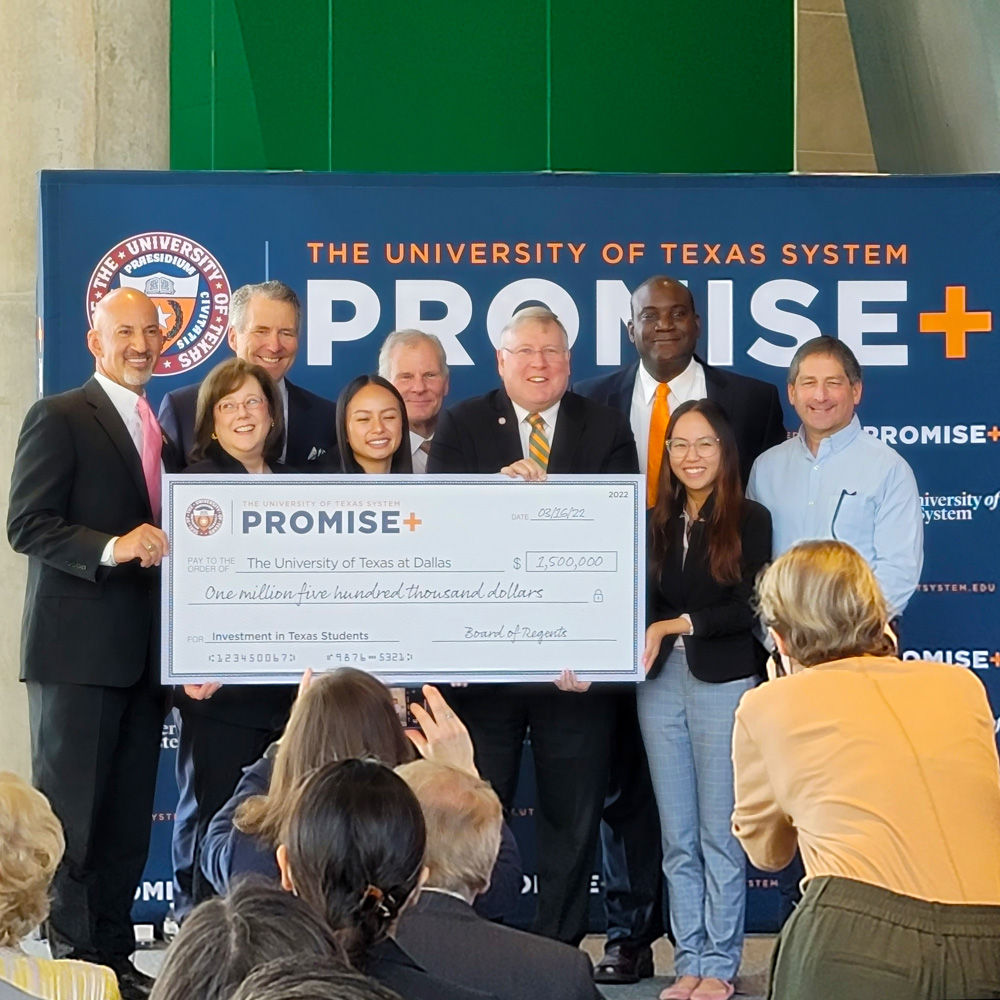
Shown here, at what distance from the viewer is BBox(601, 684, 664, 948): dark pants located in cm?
468

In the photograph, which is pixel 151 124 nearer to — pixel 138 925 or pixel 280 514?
pixel 280 514

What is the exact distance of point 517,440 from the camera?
4695mm

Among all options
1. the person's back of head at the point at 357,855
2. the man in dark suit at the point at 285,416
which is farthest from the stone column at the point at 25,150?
the person's back of head at the point at 357,855

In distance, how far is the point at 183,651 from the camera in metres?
4.47

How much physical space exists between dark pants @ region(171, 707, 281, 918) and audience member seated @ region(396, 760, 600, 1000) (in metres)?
2.27

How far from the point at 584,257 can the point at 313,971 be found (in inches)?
151

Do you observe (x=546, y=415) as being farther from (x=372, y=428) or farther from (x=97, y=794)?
(x=97, y=794)

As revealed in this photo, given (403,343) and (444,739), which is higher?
(403,343)

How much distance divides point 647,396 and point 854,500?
0.70 m

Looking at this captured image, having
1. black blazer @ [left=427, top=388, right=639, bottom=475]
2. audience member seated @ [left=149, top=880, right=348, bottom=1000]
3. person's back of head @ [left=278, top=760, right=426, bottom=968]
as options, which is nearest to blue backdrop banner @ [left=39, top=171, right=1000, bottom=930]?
black blazer @ [left=427, top=388, right=639, bottom=475]

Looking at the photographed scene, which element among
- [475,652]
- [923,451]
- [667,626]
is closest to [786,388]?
[923,451]

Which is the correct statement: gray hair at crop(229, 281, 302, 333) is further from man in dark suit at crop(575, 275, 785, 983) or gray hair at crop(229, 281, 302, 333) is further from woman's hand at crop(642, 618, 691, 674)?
woman's hand at crop(642, 618, 691, 674)

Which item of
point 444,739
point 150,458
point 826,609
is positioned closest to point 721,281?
point 150,458

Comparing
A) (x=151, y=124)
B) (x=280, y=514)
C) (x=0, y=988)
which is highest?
(x=151, y=124)
